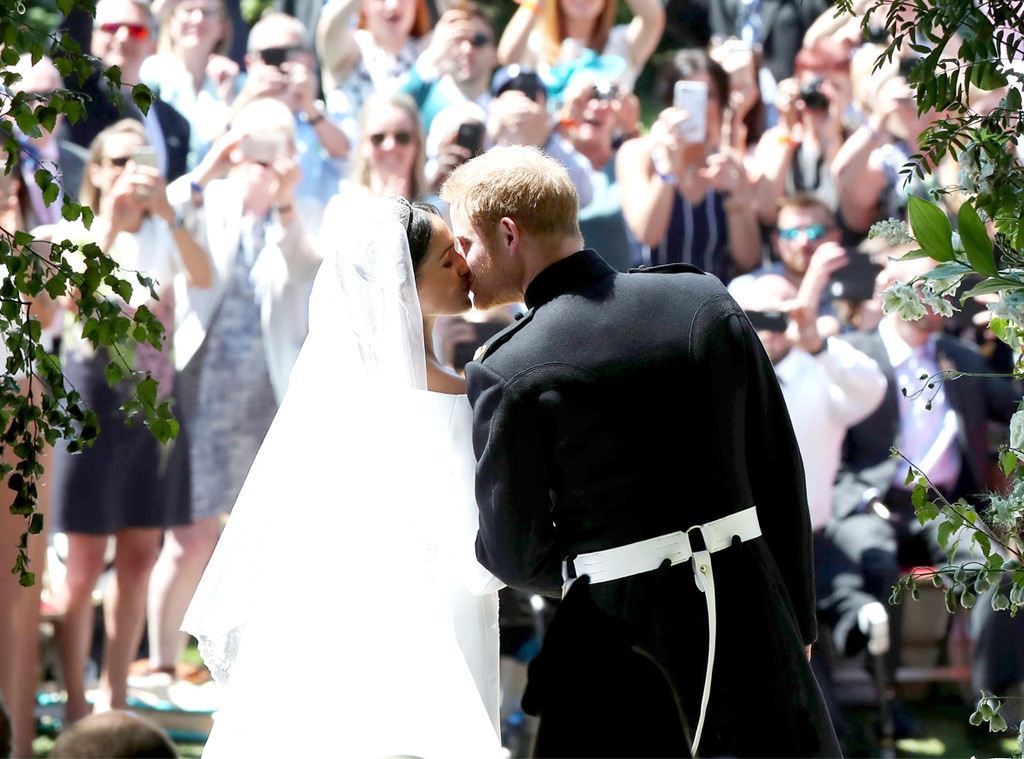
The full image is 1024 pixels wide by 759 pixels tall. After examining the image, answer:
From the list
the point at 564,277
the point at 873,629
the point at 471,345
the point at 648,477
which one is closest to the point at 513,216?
the point at 564,277

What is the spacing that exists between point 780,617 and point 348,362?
0.96 m

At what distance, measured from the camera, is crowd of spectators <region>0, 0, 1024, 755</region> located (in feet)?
16.3

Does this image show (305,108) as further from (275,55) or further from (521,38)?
(521,38)

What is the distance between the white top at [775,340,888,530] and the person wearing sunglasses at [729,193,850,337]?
5.5 inches

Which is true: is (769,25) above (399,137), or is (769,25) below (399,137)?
above

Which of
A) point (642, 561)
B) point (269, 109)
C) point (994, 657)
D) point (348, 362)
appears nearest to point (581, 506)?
point (642, 561)

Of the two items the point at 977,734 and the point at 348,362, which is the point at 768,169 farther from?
the point at 348,362

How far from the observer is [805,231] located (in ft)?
16.6

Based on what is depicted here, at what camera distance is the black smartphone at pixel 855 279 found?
496 centimetres

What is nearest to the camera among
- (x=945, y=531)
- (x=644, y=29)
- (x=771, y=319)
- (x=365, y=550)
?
(x=945, y=531)

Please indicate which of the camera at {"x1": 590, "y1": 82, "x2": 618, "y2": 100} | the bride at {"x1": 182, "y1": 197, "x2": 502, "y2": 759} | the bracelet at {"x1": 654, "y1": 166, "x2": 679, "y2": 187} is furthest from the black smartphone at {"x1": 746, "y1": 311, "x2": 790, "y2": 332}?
the bride at {"x1": 182, "y1": 197, "x2": 502, "y2": 759}

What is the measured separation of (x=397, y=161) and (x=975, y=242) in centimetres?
383

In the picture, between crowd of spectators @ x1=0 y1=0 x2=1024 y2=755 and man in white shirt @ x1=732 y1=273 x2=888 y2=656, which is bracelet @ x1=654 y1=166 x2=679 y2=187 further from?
man in white shirt @ x1=732 y1=273 x2=888 y2=656

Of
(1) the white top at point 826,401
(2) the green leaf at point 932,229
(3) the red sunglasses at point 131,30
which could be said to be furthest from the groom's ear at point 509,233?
(3) the red sunglasses at point 131,30
